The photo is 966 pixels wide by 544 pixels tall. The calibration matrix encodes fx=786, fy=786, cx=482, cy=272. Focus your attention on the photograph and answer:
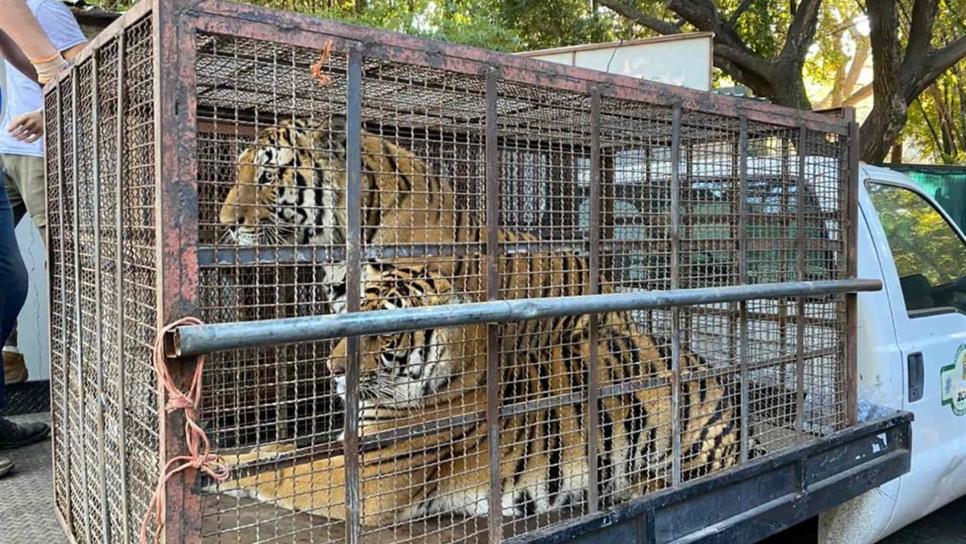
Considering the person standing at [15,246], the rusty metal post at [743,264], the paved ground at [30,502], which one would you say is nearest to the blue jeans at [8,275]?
the person standing at [15,246]

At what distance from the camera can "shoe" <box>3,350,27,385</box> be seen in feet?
11.7

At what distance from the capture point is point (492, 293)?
1.85 metres

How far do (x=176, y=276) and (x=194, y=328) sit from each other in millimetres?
108

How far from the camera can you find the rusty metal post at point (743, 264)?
241cm

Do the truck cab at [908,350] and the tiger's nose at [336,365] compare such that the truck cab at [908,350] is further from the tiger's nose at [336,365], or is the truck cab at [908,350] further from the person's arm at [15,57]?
the person's arm at [15,57]

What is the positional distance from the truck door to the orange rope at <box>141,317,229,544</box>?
2704mm

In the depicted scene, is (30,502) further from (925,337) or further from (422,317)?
(925,337)

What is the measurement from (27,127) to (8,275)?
1.92 feet

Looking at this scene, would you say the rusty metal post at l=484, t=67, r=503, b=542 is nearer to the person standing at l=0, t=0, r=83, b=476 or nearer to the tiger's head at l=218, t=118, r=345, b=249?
the tiger's head at l=218, t=118, r=345, b=249

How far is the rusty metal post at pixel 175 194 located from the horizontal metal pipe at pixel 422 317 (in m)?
0.07

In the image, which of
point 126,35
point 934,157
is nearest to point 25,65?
point 126,35

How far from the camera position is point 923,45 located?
9.24 m

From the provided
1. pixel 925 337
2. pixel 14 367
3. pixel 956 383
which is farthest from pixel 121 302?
pixel 956 383

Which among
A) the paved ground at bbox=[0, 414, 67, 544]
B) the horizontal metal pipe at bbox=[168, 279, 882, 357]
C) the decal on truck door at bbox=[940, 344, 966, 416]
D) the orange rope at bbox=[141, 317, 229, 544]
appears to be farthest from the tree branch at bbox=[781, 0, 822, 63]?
the orange rope at bbox=[141, 317, 229, 544]
